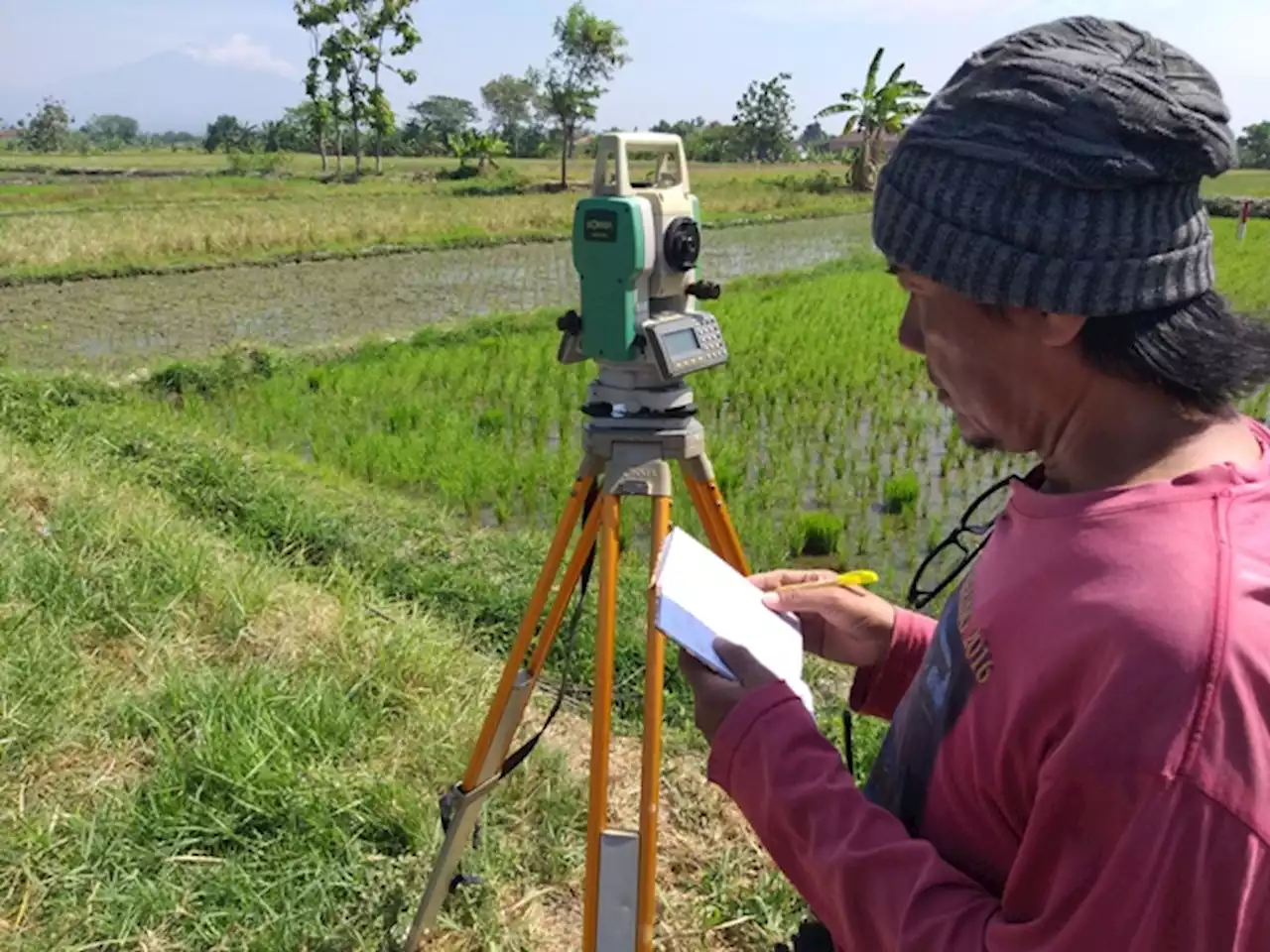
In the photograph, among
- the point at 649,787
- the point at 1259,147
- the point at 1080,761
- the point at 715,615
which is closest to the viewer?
the point at 1080,761

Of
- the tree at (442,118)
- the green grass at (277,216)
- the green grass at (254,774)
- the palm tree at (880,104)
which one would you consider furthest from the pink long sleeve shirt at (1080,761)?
the tree at (442,118)

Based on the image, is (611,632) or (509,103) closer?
(611,632)

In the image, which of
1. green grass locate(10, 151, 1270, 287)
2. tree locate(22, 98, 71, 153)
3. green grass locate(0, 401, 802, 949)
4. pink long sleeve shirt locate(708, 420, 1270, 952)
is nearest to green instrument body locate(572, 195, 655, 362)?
pink long sleeve shirt locate(708, 420, 1270, 952)

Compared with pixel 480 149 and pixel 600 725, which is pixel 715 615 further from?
pixel 480 149

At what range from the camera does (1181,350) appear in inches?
31.0

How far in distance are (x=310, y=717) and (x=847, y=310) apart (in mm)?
8265

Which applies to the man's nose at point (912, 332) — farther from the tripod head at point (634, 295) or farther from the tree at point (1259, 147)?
the tree at point (1259, 147)

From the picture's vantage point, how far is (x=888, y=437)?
20.7ft

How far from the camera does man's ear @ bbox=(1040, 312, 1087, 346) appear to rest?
0.79m

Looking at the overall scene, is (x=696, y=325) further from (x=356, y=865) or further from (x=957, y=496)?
(x=957, y=496)

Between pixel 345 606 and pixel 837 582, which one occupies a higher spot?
pixel 837 582

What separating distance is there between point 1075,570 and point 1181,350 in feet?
0.66

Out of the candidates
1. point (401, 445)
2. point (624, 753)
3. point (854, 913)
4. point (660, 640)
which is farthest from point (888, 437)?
point (854, 913)

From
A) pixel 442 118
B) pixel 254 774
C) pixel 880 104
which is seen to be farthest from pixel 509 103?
pixel 254 774
